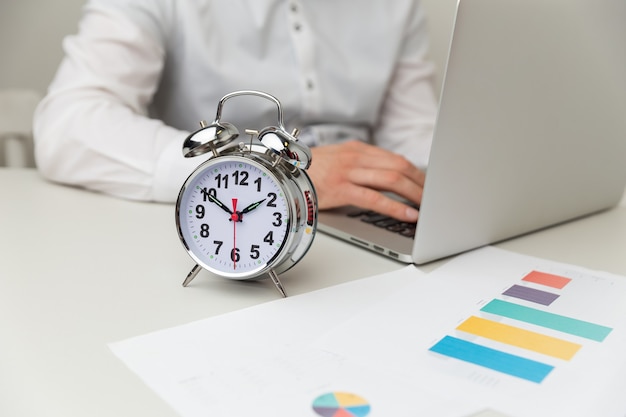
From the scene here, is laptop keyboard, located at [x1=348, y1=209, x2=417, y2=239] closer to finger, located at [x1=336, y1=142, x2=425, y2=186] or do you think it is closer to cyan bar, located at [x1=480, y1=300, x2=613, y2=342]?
finger, located at [x1=336, y1=142, x2=425, y2=186]

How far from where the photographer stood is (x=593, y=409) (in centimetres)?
55

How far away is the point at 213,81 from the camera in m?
1.46

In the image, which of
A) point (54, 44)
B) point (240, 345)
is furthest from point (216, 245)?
point (54, 44)

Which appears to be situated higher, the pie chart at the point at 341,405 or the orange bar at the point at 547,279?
the pie chart at the point at 341,405

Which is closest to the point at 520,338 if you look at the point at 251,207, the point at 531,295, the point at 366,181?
the point at 531,295

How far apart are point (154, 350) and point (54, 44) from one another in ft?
4.27

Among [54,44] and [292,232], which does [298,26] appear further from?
[292,232]

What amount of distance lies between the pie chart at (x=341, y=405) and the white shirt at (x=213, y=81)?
632 millimetres

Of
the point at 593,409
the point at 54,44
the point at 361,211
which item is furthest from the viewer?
the point at 54,44

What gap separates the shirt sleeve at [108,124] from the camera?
1.12m

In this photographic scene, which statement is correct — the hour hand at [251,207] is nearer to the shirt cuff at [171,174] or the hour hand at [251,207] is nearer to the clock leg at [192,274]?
the clock leg at [192,274]

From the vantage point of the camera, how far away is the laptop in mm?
779

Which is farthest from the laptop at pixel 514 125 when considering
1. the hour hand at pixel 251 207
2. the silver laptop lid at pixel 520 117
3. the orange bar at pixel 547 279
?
the hour hand at pixel 251 207

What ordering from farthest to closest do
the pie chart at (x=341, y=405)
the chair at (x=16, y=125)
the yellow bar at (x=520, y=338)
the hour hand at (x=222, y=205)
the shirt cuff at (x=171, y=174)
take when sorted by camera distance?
the chair at (x=16, y=125), the shirt cuff at (x=171, y=174), the hour hand at (x=222, y=205), the yellow bar at (x=520, y=338), the pie chart at (x=341, y=405)
